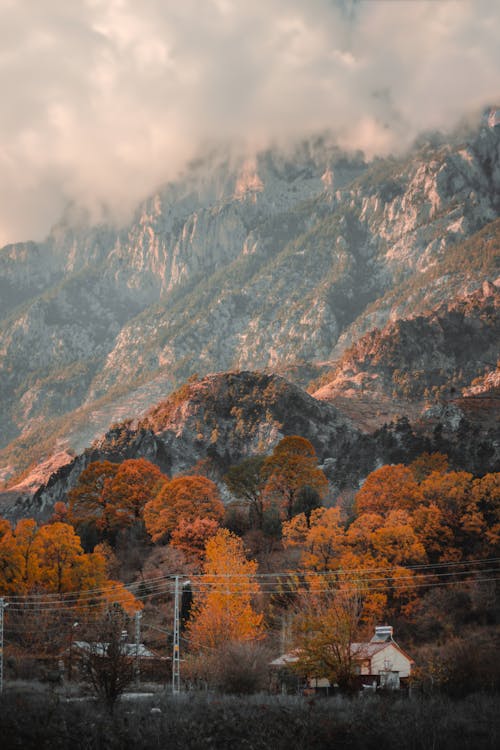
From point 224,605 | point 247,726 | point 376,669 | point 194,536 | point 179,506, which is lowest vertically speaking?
point 247,726

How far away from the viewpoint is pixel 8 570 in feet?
277

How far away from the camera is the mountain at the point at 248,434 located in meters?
151

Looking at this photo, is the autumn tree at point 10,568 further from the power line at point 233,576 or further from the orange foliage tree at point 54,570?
the power line at point 233,576

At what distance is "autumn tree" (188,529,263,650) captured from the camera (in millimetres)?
72438

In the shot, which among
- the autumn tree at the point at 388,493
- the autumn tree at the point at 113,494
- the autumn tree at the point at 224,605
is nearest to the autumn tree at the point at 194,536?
the autumn tree at the point at 224,605

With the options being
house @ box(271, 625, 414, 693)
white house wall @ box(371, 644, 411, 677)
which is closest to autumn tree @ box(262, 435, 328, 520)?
house @ box(271, 625, 414, 693)

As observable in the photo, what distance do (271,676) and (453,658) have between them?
50.3 ft

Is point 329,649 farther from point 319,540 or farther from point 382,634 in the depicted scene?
point 319,540

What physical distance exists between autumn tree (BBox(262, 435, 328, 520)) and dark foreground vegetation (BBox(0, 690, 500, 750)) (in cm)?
6568

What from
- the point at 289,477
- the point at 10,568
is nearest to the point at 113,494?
the point at 289,477

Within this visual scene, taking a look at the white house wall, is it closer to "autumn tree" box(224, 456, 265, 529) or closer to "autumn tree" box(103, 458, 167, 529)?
"autumn tree" box(224, 456, 265, 529)

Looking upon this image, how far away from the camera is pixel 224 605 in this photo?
247ft

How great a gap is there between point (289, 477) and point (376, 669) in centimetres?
5345

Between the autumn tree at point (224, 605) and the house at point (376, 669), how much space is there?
4820mm
